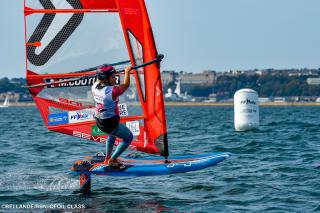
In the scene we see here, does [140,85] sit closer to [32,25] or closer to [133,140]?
[133,140]

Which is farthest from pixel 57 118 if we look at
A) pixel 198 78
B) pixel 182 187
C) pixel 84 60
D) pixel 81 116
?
pixel 198 78

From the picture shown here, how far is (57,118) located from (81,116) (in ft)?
1.43

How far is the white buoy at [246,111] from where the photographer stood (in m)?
25.6

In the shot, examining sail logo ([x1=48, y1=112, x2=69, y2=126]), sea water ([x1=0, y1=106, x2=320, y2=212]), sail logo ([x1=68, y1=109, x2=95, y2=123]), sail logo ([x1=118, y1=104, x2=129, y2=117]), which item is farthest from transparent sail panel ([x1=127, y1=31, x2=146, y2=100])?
sea water ([x1=0, y1=106, x2=320, y2=212])

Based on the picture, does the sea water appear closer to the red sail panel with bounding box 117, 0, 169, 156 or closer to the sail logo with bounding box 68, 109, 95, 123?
the red sail panel with bounding box 117, 0, 169, 156

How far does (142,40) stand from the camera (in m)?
11.1

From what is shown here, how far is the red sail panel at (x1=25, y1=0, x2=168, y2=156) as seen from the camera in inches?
443

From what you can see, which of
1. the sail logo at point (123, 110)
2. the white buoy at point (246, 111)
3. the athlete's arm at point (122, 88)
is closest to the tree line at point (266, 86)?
the white buoy at point (246, 111)

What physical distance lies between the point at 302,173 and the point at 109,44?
4305 mm

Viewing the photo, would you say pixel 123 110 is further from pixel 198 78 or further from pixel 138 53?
pixel 198 78

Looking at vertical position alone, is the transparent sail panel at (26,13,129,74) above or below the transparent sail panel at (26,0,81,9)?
below

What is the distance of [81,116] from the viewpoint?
38.1ft

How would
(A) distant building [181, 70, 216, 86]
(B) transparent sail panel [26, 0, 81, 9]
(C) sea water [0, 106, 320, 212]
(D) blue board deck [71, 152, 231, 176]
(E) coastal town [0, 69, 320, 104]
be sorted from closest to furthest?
(C) sea water [0, 106, 320, 212], (D) blue board deck [71, 152, 231, 176], (B) transparent sail panel [26, 0, 81, 9], (E) coastal town [0, 69, 320, 104], (A) distant building [181, 70, 216, 86]

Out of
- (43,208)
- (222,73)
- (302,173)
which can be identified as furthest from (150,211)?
(222,73)
